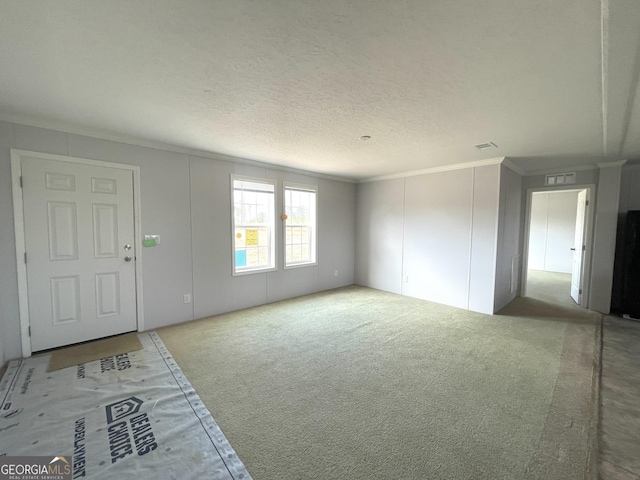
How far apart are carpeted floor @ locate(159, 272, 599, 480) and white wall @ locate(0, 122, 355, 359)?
0.41m

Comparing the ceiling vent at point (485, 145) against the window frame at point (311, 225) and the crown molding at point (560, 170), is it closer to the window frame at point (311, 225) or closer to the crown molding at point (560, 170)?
the crown molding at point (560, 170)

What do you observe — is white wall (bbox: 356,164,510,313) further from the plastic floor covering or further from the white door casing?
the white door casing

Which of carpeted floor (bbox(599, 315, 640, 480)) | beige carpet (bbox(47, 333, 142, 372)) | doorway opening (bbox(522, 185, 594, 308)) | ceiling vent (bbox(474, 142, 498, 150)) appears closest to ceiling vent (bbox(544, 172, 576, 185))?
doorway opening (bbox(522, 185, 594, 308))

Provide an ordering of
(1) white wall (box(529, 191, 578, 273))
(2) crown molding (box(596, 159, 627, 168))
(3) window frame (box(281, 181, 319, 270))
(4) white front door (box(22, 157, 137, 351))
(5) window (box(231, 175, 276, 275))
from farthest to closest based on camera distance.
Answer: (1) white wall (box(529, 191, 578, 273)) < (3) window frame (box(281, 181, 319, 270)) < (5) window (box(231, 175, 276, 275)) < (2) crown molding (box(596, 159, 627, 168)) < (4) white front door (box(22, 157, 137, 351))

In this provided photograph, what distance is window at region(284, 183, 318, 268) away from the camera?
16.4 ft

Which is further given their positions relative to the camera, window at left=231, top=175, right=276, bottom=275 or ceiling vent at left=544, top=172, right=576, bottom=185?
ceiling vent at left=544, top=172, right=576, bottom=185

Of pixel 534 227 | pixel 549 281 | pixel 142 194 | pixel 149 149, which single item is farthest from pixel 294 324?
A: pixel 534 227

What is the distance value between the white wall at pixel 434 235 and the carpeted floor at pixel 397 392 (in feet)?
2.64

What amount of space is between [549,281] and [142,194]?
29.1 ft

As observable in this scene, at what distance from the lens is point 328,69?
178 cm

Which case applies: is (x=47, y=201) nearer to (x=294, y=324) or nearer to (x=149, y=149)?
(x=149, y=149)

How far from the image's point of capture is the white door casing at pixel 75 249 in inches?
108

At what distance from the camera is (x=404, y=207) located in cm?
518

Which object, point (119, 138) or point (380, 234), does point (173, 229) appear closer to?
point (119, 138)
